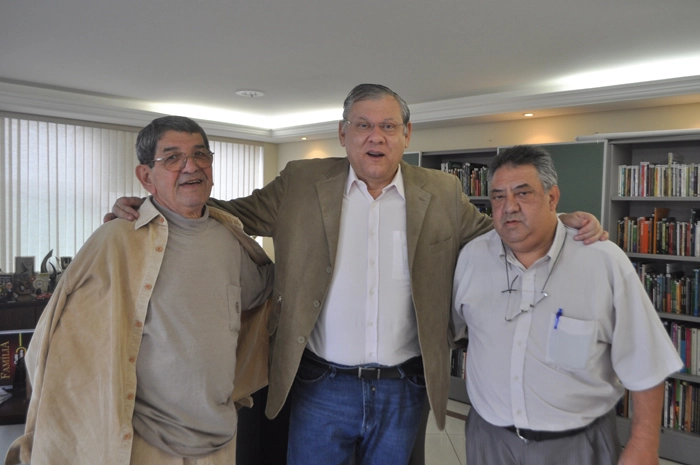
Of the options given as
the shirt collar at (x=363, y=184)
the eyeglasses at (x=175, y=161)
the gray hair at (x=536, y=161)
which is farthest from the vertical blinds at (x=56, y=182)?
the gray hair at (x=536, y=161)

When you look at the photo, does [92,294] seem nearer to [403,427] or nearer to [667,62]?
[403,427]

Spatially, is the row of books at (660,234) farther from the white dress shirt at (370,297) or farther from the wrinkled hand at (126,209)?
the wrinkled hand at (126,209)

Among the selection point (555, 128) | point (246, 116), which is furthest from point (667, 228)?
point (246, 116)

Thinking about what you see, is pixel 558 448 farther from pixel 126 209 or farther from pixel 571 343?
pixel 126 209

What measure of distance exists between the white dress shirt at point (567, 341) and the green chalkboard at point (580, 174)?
2.89m

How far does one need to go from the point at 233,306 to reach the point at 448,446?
312 cm

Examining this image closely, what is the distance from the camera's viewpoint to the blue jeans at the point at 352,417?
1.76 metres

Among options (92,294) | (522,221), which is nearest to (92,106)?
(92,294)

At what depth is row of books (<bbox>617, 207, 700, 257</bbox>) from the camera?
13.0ft

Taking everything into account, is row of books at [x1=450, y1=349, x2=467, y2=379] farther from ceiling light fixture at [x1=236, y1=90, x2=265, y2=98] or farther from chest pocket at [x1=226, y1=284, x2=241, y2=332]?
chest pocket at [x1=226, y1=284, x2=241, y2=332]

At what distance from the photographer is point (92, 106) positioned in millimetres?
6078

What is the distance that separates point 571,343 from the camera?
1551 mm

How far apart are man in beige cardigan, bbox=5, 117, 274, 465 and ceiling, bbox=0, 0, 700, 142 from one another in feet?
6.76

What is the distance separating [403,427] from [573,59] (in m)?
3.55
